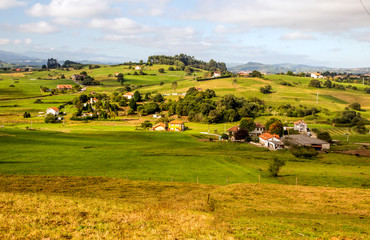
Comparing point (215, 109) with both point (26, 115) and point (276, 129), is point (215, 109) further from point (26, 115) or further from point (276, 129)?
point (26, 115)

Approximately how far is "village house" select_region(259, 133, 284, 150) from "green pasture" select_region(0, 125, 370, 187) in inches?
208

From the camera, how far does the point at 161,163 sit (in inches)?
1642

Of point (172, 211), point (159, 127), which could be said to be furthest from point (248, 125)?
point (172, 211)

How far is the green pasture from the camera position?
114 feet

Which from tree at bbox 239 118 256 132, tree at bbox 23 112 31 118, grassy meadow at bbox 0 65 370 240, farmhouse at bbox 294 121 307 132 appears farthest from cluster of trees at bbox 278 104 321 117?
tree at bbox 23 112 31 118

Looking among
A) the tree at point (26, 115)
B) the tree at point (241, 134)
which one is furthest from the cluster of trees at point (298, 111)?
the tree at point (26, 115)

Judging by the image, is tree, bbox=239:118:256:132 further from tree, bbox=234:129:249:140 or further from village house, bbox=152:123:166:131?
village house, bbox=152:123:166:131

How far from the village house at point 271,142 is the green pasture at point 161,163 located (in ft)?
17.4

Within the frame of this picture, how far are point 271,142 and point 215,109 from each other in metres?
40.2

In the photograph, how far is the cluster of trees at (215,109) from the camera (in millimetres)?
99688

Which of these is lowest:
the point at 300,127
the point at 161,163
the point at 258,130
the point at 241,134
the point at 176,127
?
the point at 258,130

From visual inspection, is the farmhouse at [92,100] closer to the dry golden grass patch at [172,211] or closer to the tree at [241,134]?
the tree at [241,134]

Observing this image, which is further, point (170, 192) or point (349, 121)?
point (349, 121)

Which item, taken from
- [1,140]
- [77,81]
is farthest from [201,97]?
[77,81]
